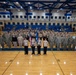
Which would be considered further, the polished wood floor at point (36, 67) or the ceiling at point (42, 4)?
the ceiling at point (42, 4)

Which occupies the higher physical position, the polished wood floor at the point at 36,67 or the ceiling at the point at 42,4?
the ceiling at the point at 42,4

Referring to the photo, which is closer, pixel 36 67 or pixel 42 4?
pixel 36 67

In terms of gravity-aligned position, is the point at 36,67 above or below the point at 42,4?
below

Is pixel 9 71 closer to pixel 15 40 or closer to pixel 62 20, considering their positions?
pixel 15 40

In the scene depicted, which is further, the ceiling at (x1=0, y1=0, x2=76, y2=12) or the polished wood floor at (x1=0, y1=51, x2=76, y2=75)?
the ceiling at (x1=0, y1=0, x2=76, y2=12)

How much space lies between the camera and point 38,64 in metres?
12.9

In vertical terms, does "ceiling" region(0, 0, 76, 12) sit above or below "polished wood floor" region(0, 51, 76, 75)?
above

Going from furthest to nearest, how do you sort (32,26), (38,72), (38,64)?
(32,26)
(38,64)
(38,72)

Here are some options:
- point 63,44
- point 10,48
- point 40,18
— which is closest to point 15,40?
point 10,48

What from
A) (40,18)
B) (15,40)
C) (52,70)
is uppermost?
(40,18)

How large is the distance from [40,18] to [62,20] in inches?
264

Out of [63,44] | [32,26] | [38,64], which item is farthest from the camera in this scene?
[32,26]

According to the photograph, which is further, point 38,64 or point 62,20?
point 62,20

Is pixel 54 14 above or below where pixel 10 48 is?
above
